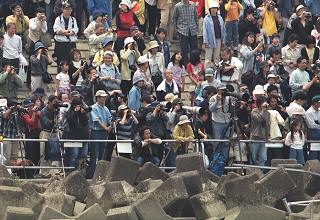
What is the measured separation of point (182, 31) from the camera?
43844 millimetres

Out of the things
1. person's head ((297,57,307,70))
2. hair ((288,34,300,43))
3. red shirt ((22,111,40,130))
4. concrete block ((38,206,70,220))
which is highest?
hair ((288,34,300,43))

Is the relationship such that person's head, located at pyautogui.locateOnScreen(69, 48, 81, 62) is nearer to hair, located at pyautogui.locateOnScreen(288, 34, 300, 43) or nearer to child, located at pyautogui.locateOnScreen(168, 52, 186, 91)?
child, located at pyautogui.locateOnScreen(168, 52, 186, 91)

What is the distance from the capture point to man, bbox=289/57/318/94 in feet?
137

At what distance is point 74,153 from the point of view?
1489 inches

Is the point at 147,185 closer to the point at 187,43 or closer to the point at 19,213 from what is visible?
the point at 19,213

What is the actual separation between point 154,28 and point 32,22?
3.84 metres

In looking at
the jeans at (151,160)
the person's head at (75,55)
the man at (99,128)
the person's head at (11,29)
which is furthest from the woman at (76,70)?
the jeans at (151,160)

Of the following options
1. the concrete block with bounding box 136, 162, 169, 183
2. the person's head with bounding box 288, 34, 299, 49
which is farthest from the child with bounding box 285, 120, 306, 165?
the person's head with bounding box 288, 34, 299, 49

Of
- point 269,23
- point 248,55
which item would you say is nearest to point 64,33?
point 248,55

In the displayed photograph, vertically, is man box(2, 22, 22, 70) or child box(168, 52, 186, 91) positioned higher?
man box(2, 22, 22, 70)

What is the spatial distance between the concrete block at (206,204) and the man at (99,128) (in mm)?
3447

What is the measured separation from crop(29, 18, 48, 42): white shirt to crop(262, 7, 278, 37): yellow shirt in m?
6.31

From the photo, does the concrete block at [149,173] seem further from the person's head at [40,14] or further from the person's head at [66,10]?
the person's head at [66,10]

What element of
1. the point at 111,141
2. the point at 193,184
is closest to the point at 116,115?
the point at 111,141
